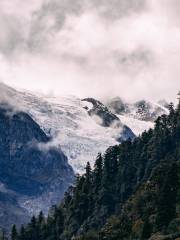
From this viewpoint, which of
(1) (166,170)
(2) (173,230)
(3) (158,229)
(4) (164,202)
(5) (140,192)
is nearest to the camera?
(2) (173,230)

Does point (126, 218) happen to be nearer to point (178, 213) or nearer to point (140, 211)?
point (140, 211)

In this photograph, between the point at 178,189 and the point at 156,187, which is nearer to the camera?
the point at 178,189

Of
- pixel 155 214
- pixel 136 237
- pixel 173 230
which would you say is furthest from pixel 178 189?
pixel 173 230

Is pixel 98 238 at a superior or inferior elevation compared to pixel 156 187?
inferior

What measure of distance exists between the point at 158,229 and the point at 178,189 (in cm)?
1777

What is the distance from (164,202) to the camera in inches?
5541

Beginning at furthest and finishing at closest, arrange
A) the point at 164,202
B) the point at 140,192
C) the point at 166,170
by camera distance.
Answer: the point at 140,192 → the point at 166,170 → the point at 164,202

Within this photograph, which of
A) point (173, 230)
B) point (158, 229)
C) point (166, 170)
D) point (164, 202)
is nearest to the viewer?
point (173, 230)

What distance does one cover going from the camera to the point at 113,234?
14462 centimetres

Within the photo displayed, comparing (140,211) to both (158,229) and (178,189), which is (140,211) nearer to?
(178,189)

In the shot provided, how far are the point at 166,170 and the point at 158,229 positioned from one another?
84.7 feet

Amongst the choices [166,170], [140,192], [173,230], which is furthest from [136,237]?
[140,192]

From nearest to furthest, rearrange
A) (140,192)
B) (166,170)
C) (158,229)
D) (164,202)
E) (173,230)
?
(173,230) → (158,229) → (164,202) → (166,170) → (140,192)

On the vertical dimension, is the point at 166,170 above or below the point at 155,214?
above
